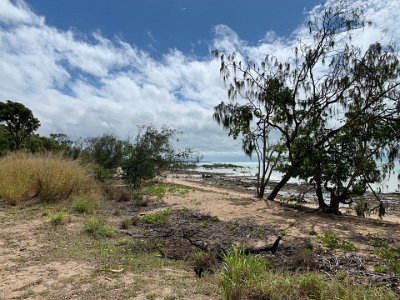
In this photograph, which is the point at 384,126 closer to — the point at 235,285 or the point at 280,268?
the point at 280,268

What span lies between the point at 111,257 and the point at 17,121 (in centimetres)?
2543

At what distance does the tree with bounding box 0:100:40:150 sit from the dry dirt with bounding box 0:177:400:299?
63.8 feet

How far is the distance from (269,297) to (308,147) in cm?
967

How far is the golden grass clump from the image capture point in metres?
9.90

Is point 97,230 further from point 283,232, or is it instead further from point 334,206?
point 334,206

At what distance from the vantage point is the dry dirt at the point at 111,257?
Answer: 11.9ft

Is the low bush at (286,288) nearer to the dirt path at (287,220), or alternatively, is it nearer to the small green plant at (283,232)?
the small green plant at (283,232)

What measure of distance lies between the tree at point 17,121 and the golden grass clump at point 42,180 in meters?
16.5

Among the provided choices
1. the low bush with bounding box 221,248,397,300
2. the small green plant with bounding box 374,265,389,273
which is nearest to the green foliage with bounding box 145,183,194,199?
the small green plant with bounding box 374,265,389,273

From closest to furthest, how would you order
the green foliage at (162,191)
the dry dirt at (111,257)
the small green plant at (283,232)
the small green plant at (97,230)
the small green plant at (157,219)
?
the dry dirt at (111,257) < the small green plant at (97,230) < the small green plant at (283,232) < the small green plant at (157,219) < the green foliage at (162,191)

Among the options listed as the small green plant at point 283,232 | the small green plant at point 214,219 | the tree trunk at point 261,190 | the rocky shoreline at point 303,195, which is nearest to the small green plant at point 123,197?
the small green plant at point 214,219

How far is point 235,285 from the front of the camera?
11.1ft

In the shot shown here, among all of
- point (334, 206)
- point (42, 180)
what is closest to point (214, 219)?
point (42, 180)

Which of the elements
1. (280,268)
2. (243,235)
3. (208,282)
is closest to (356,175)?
(243,235)
